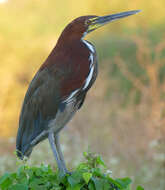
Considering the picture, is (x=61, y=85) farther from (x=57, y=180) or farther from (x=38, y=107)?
(x=57, y=180)

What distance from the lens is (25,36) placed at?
12555 millimetres

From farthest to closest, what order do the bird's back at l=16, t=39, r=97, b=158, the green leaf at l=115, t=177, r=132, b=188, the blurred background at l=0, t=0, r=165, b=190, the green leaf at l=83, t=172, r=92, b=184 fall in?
1. the blurred background at l=0, t=0, r=165, b=190
2. the bird's back at l=16, t=39, r=97, b=158
3. the green leaf at l=115, t=177, r=132, b=188
4. the green leaf at l=83, t=172, r=92, b=184

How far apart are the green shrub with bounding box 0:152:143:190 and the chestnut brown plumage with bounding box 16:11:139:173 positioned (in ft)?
1.08

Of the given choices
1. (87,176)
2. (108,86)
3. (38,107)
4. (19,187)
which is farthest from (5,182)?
(108,86)

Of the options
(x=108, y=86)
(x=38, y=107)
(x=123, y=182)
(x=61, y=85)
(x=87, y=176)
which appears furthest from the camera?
(x=108, y=86)

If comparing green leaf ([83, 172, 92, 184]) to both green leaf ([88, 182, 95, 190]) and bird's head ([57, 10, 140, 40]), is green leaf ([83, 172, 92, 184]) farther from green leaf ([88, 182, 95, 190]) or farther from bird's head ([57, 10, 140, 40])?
bird's head ([57, 10, 140, 40])

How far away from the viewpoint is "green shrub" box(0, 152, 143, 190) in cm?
196

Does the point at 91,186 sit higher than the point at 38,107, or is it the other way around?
the point at 38,107

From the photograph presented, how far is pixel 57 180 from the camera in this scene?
2.03 meters

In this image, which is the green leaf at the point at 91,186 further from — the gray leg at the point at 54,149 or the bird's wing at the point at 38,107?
the bird's wing at the point at 38,107

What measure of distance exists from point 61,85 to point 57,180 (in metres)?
0.62

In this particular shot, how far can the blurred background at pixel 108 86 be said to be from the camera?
680cm

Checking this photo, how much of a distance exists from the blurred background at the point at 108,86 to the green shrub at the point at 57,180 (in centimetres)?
20

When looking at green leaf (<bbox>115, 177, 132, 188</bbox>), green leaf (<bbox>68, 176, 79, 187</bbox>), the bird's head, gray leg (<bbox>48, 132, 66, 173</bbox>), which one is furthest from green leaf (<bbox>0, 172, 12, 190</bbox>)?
the bird's head
